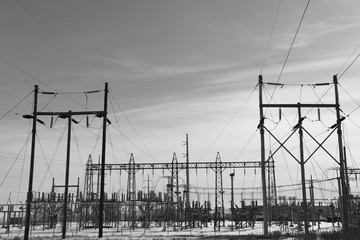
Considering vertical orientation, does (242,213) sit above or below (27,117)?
below

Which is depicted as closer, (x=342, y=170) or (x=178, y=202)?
(x=342, y=170)

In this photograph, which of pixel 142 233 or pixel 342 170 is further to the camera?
pixel 142 233

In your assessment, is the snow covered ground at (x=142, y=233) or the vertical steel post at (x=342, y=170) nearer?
the vertical steel post at (x=342, y=170)

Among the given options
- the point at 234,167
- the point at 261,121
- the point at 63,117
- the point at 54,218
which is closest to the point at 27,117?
the point at 63,117

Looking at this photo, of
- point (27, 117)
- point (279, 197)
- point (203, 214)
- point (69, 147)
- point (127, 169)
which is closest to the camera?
point (27, 117)

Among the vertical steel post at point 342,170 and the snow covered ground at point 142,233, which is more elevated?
the vertical steel post at point 342,170

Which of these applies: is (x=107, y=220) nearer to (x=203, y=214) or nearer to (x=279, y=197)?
(x=203, y=214)

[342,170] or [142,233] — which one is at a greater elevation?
[342,170]

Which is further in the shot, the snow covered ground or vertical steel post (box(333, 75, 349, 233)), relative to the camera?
the snow covered ground

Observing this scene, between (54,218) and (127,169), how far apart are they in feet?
44.0

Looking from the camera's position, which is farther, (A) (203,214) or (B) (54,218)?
(A) (203,214)

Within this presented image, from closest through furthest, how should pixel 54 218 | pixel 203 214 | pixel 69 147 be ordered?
1. pixel 69 147
2. pixel 54 218
3. pixel 203 214

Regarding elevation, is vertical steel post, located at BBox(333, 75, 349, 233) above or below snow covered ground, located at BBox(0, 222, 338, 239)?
above

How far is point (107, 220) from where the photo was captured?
62844 mm
